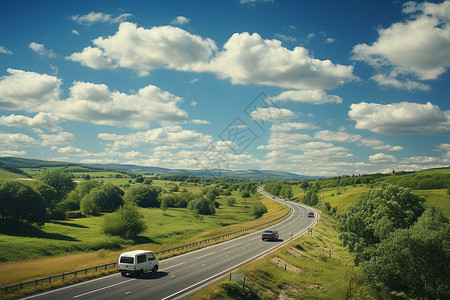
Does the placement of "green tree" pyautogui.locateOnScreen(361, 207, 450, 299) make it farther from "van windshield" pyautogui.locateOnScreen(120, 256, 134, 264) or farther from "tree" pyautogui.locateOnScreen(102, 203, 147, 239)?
"tree" pyautogui.locateOnScreen(102, 203, 147, 239)

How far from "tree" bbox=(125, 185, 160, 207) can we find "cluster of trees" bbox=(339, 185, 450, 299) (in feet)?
299

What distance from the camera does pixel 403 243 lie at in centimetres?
2534

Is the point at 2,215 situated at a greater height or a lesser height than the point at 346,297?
greater

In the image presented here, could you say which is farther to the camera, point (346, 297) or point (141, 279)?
point (346, 297)

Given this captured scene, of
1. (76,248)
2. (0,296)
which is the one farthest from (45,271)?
(76,248)

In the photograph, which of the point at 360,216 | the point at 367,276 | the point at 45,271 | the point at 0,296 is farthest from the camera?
the point at 360,216

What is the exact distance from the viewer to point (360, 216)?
1431 inches

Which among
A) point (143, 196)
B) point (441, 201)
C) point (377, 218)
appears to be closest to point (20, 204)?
point (377, 218)

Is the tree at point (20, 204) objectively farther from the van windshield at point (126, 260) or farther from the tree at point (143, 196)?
the tree at point (143, 196)

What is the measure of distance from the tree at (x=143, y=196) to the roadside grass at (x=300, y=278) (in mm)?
82354

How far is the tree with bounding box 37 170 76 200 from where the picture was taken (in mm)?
102938

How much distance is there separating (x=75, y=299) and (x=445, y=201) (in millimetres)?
107120

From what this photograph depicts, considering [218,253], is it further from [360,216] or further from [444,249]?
[444,249]

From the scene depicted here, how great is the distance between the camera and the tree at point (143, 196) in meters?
111
